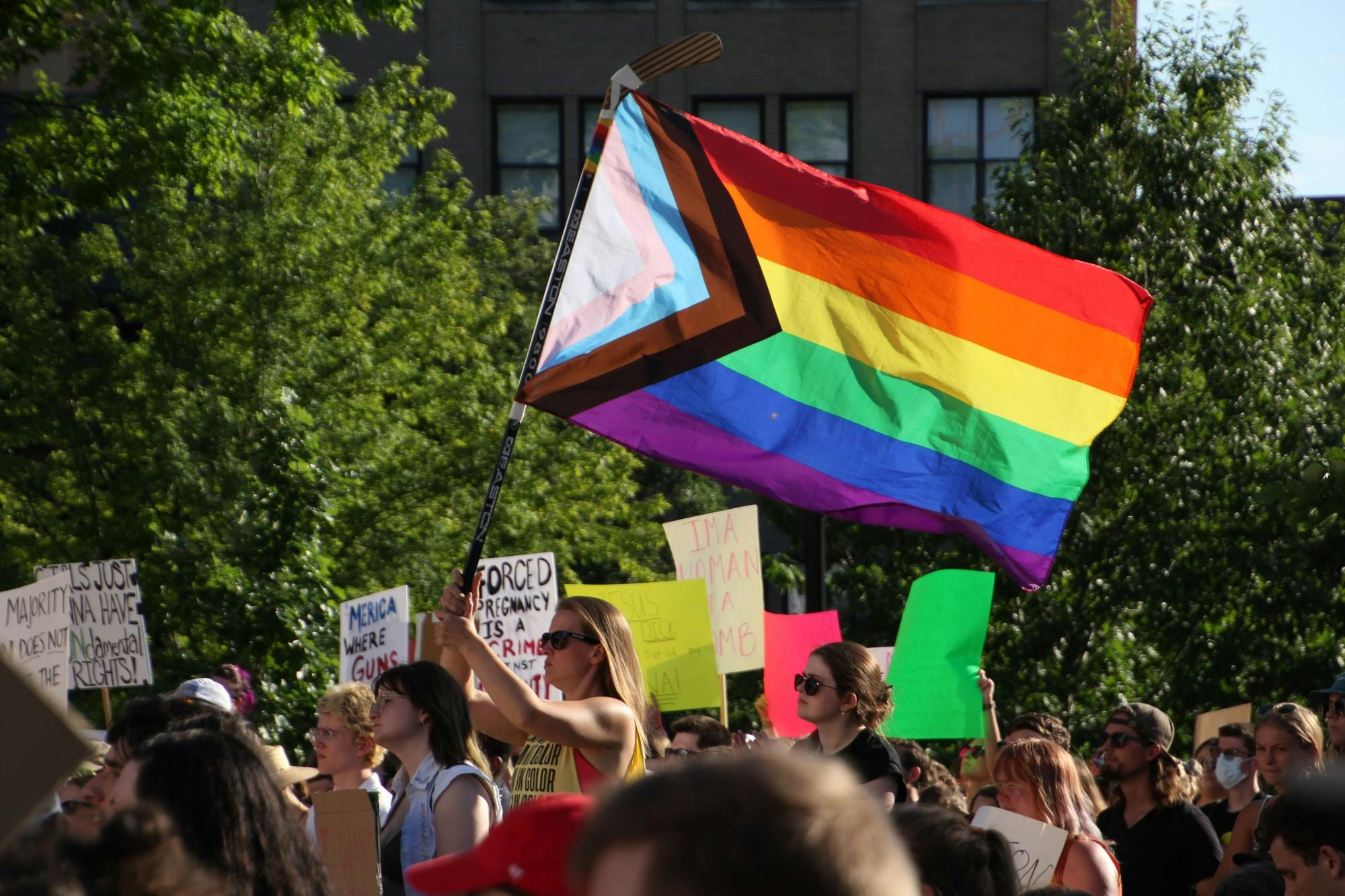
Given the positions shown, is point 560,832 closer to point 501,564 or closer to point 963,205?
point 501,564

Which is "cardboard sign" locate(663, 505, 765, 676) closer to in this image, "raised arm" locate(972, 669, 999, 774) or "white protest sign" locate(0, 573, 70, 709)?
"raised arm" locate(972, 669, 999, 774)

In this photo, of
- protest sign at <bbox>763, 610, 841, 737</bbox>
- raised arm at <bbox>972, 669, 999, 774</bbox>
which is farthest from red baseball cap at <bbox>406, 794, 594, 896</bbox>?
protest sign at <bbox>763, 610, 841, 737</bbox>

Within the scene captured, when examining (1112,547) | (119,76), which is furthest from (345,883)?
(1112,547)

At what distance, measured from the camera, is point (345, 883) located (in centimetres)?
425

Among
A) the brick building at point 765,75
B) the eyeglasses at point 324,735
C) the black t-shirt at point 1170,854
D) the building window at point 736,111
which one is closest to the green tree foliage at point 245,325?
the brick building at point 765,75

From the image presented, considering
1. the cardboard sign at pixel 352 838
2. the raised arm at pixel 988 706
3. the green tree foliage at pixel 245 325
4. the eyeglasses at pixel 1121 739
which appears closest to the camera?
the cardboard sign at pixel 352 838

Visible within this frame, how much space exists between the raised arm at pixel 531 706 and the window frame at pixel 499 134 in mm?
24630

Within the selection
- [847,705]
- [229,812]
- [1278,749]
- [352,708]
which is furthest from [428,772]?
[1278,749]

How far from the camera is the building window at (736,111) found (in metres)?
29.1

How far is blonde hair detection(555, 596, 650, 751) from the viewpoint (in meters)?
4.75

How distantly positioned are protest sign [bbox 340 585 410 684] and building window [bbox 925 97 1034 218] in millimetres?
20921

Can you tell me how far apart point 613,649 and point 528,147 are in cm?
2528

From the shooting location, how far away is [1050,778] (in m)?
5.01

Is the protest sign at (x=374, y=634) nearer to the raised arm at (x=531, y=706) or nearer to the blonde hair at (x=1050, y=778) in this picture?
the raised arm at (x=531, y=706)
